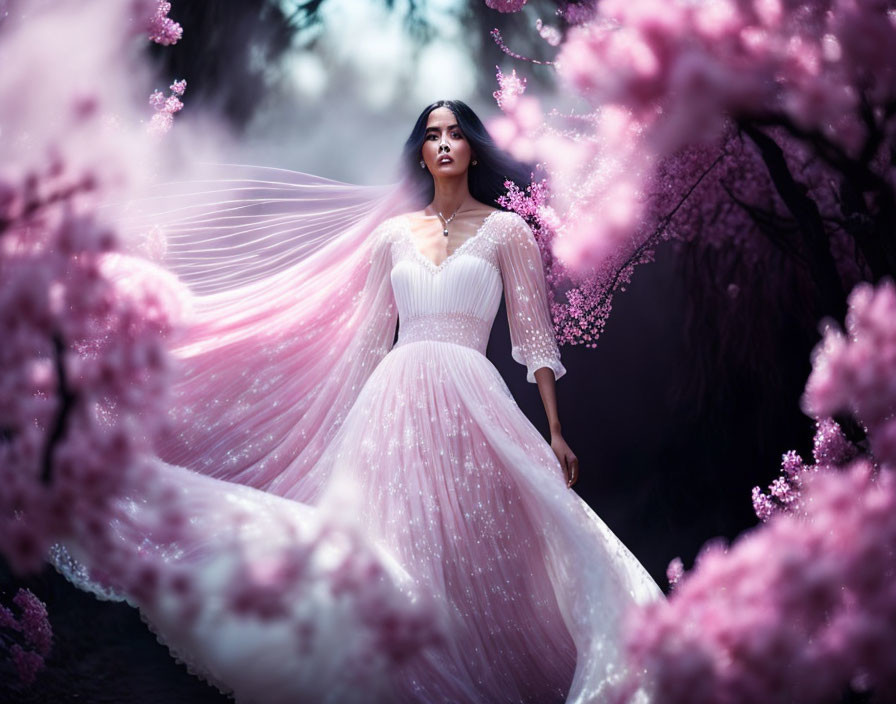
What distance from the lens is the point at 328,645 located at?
4.30 feet

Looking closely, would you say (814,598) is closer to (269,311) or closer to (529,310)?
(529,310)

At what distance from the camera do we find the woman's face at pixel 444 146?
86.2 inches

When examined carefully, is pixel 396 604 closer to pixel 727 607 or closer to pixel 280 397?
pixel 727 607

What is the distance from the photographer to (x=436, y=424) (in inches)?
74.4

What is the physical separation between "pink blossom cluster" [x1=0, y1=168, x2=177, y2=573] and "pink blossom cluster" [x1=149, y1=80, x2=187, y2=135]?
4.91ft

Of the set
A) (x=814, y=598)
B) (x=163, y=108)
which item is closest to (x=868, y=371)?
(x=814, y=598)

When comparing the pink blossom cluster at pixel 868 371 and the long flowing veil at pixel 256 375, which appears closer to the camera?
the pink blossom cluster at pixel 868 371

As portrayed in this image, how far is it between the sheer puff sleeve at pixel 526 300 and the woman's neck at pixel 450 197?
16 cm

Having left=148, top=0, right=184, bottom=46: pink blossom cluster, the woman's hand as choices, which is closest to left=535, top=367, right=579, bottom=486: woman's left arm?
the woman's hand

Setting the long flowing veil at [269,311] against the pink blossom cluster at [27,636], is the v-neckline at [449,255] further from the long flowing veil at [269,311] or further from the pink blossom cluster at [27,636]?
the pink blossom cluster at [27,636]

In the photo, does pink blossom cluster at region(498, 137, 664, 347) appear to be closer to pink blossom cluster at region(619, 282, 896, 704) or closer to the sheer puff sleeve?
the sheer puff sleeve

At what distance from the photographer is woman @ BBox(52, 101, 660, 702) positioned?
1641 mm

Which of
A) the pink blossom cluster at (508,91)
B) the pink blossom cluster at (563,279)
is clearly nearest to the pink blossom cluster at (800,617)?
the pink blossom cluster at (563,279)

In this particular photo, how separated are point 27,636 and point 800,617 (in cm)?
142
